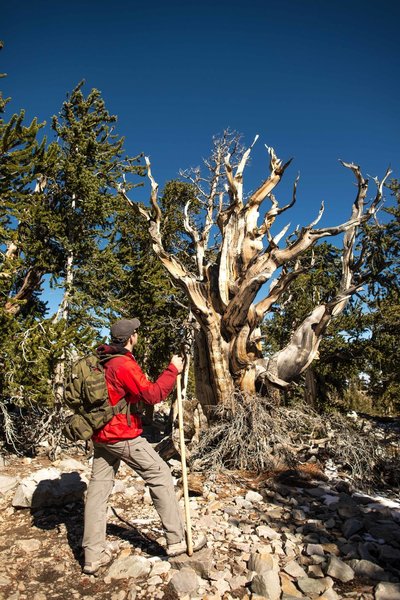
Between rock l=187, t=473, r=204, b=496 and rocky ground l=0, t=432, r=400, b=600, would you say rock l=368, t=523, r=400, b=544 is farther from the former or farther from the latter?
rock l=187, t=473, r=204, b=496

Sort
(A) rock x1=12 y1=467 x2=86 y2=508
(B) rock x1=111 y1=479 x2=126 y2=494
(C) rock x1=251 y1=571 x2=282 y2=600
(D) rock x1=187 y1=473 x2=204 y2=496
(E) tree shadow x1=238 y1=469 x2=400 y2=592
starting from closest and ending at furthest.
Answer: (C) rock x1=251 y1=571 x2=282 y2=600 < (E) tree shadow x1=238 y1=469 x2=400 y2=592 < (A) rock x1=12 y1=467 x2=86 y2=508 < (D) rock x1=187 y1=473 x2=204 y2=496 < (B) rock x1=111 y1=479 x2=126 y2=494

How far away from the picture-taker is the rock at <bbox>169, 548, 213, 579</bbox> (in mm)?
2573

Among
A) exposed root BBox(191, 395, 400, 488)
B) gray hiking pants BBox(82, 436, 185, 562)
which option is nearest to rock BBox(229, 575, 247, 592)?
gray hiking pants BBox(82, 436, 185, 562)

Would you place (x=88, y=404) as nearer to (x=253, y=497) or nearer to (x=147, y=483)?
(x=147, y=483)

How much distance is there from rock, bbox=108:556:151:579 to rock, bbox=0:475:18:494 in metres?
2.45

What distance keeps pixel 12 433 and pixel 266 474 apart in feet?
15.3

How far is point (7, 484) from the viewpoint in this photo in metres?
4.61

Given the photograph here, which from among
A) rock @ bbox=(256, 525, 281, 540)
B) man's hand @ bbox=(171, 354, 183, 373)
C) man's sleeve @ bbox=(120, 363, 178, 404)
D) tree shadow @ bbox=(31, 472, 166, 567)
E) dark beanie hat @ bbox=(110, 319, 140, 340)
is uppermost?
dark beanie hat @ bbox=(110, 319, 140, 340)

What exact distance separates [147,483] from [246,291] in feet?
12.0

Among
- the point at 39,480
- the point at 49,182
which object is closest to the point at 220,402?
the point at 39,480

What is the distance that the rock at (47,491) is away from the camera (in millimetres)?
3977

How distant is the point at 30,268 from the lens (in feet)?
31.2

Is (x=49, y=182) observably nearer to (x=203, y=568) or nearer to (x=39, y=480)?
(x=39, y=480)

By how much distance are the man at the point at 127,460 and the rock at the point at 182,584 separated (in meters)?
0.24
